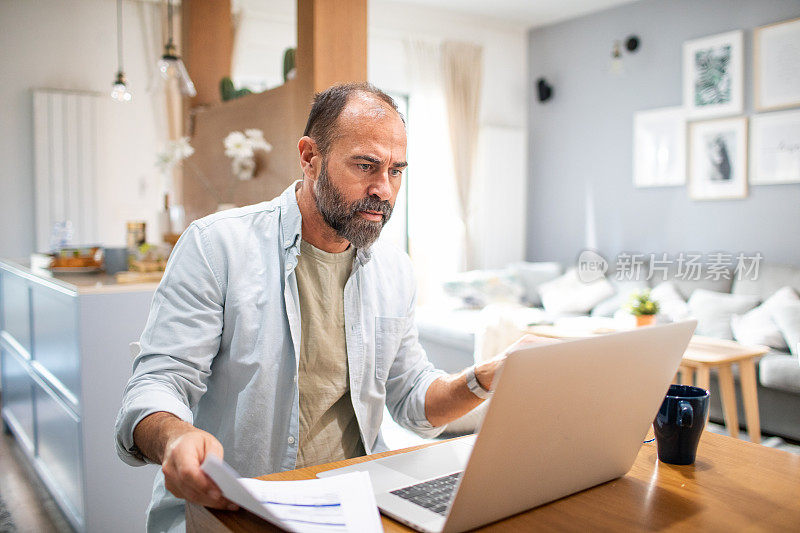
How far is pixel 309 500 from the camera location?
0.79m

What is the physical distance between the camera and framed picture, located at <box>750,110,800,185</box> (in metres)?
4.58

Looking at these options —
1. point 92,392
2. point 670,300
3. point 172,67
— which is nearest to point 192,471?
point 92,392

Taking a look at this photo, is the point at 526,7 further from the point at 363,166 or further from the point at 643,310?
the point at 363,166

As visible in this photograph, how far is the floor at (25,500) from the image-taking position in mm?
2691

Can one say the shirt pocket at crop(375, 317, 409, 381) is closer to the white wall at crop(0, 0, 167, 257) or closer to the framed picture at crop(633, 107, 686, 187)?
the white wall at crop(0, 0, 167, 257)

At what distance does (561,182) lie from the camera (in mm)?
6312

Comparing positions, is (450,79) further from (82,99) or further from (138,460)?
(138,460)

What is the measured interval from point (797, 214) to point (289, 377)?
14.7 feet

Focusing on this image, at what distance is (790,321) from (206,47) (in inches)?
149

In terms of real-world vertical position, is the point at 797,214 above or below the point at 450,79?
below

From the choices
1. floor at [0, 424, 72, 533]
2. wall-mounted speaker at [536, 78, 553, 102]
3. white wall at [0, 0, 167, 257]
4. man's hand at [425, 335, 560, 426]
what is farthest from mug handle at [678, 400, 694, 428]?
wall-mounted speaker at [536, 78, 553, 102]

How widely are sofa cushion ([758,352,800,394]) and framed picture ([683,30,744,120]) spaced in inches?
81.7

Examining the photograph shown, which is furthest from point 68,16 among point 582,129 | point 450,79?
point 582,129

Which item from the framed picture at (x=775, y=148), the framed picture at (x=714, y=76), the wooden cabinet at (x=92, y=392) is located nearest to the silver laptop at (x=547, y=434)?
the wooden cabinet at (x=92, y=392)
